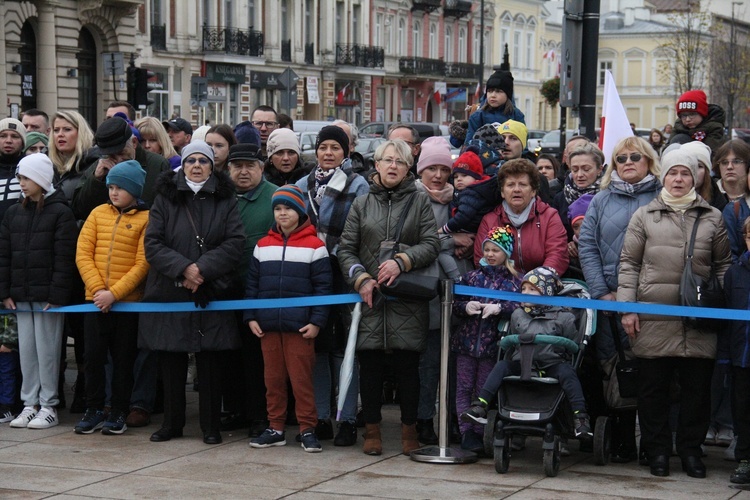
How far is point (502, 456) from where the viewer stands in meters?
7.92

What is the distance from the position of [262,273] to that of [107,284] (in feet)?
3.86

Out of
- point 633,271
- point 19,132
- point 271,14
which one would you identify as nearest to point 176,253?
point 19,132

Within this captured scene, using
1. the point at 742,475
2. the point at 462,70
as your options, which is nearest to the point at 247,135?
the point at 742,475

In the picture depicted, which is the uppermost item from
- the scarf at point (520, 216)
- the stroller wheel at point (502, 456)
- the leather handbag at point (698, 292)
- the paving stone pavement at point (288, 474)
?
the scarf at point (520, 216)

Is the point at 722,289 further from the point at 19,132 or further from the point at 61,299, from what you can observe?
the point at 19,132

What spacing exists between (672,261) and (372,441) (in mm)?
2333

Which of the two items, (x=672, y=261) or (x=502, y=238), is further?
(x=502, y=238)

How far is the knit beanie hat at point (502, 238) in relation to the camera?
8.41 metres

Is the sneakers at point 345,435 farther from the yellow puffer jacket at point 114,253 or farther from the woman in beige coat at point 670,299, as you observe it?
the woman in beige coat at point 670,299

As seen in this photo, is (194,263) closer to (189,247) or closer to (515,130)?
(189,247)

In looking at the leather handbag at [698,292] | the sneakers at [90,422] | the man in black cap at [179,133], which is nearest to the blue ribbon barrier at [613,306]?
the leather handbag at [698,292]

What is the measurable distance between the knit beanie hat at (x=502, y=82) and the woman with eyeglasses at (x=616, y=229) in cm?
281

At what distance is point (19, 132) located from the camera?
10.1 metres

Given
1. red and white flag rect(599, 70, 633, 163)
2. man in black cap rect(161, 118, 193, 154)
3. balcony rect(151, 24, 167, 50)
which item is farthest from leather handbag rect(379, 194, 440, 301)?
balcony rect(151, 24, 167, 50)
